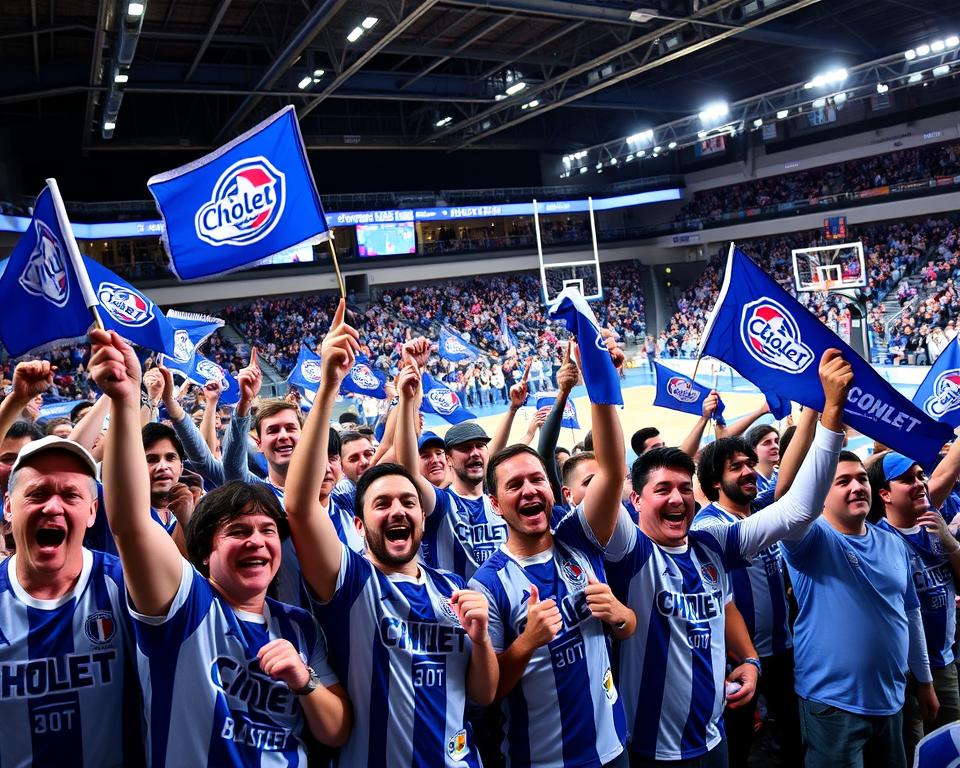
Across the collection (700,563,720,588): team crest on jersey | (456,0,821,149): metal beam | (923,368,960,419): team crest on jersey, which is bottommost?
(700,563,720,588): team crest on jersey

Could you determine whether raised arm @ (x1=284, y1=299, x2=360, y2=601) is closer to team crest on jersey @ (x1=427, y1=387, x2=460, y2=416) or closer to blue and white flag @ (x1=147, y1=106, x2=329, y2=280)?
blue and white flag @ (x1=147, y1=106, x2=329, y2=280)

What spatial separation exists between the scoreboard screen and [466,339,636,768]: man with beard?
1172 inches

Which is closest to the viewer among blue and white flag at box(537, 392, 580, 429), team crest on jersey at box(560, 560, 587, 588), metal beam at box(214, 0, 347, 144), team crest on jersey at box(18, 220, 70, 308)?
team crest on jersey at box(560, 560, 587, 588)

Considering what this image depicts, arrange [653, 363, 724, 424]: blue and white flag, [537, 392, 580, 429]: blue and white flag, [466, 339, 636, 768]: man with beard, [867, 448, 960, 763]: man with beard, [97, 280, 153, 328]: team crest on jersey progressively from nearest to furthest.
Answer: [466, 339, 636, 768]: man with beard < [867, 448, 960, 763]: man with beard < [97, 280, 153, 328]: team crest on jersey < [653, 363, 724, 424]: blue and white flag < [537, 392, 580, 429]: blue and white flag

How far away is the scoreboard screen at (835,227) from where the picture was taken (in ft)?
98.1

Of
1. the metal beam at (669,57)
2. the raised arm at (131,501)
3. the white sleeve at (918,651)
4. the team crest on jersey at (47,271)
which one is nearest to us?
the raised arm at (131,501)

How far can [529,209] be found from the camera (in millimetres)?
37125

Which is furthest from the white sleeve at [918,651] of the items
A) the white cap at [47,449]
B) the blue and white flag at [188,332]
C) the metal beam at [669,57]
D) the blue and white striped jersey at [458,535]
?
the metal beam at [669,57]

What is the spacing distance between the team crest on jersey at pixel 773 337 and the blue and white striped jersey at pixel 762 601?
881 mm

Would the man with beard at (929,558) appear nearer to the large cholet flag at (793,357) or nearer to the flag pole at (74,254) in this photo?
the large cholet flag at (793,357)

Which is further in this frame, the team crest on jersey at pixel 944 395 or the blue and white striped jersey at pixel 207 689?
the team crest on jersey at pixel 944 395

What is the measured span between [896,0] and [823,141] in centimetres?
1197

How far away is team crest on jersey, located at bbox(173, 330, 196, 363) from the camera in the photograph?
28.6 feet

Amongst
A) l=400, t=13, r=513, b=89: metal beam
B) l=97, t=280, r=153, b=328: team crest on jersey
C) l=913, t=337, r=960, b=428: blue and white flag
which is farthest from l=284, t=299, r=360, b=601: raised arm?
l=400, t=13, r=513, b=89: metal beam
